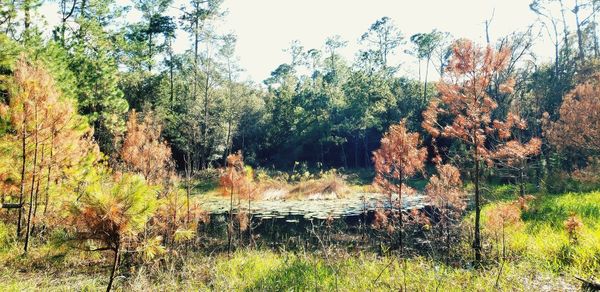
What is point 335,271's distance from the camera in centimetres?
508

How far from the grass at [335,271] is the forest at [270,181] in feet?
0.18

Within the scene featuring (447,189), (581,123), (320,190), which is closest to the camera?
(447,189)

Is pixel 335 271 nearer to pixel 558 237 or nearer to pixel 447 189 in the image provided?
pixel 558 237

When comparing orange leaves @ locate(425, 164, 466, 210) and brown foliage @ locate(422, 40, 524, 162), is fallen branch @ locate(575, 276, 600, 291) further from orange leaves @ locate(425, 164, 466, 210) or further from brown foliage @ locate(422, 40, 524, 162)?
orange leaves @ locate(425, 164, 466, 210)

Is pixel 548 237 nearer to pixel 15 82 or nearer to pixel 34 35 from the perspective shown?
pixel 15 82

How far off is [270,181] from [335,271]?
21.2 meters

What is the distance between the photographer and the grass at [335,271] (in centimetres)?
532

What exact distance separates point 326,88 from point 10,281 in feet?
114

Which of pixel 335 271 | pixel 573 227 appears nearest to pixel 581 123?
pixel 573 227

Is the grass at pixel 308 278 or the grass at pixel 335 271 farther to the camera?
the grass at pixel 335 271

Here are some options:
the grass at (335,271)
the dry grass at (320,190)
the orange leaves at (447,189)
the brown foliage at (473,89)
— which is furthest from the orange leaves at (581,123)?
the dry grass at (320,190)

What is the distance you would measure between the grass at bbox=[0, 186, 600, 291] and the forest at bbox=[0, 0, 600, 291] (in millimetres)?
56

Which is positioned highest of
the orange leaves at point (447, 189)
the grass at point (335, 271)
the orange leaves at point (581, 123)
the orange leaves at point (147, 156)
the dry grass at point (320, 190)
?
the orange leaves at point (581, 123)

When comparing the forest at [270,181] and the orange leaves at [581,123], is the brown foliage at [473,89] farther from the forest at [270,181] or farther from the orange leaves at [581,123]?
the orange leaves at [581,123]
